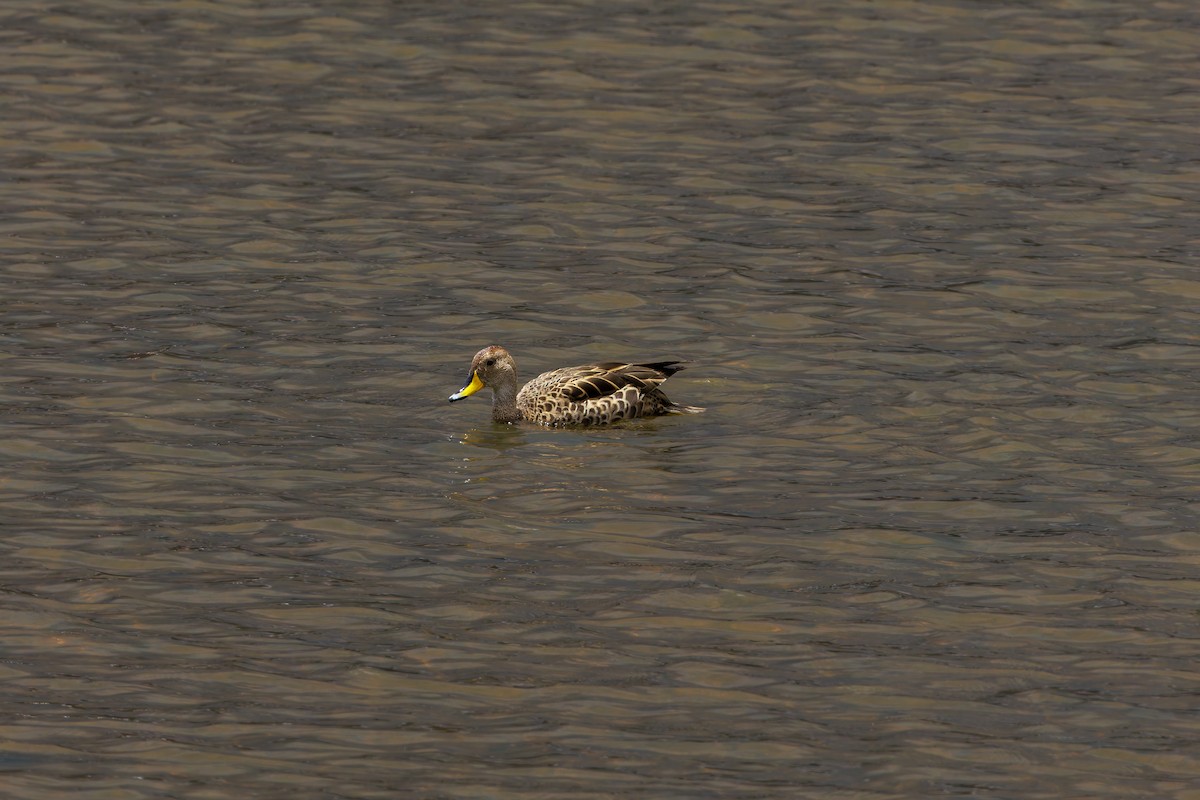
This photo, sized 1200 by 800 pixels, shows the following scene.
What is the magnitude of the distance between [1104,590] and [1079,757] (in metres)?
2.37

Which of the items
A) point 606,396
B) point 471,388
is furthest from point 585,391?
point 471,388

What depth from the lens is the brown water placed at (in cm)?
1163

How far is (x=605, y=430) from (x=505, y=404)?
2.73 ft

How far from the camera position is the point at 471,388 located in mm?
17281

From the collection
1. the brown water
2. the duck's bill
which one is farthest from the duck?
the brown water

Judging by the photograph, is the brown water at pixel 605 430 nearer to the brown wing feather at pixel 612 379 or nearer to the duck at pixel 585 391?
the duck at pixel 585 391

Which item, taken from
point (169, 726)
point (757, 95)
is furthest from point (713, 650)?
point (757, 95)

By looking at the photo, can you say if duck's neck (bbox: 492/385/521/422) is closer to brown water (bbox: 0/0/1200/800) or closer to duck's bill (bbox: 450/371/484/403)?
duck's bill (bbox: 450/371/484/403)

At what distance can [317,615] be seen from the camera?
1297 centimetres

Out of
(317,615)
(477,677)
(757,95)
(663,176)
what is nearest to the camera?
(477,677)

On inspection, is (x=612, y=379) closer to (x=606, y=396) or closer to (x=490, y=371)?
(x=606, y=396)

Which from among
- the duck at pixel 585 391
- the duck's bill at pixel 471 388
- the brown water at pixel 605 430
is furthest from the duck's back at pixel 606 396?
the duck's bill at pixel 471 388

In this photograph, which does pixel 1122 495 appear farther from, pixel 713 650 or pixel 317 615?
pixel 317 615

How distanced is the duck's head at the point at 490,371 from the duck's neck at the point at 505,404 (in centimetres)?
4
